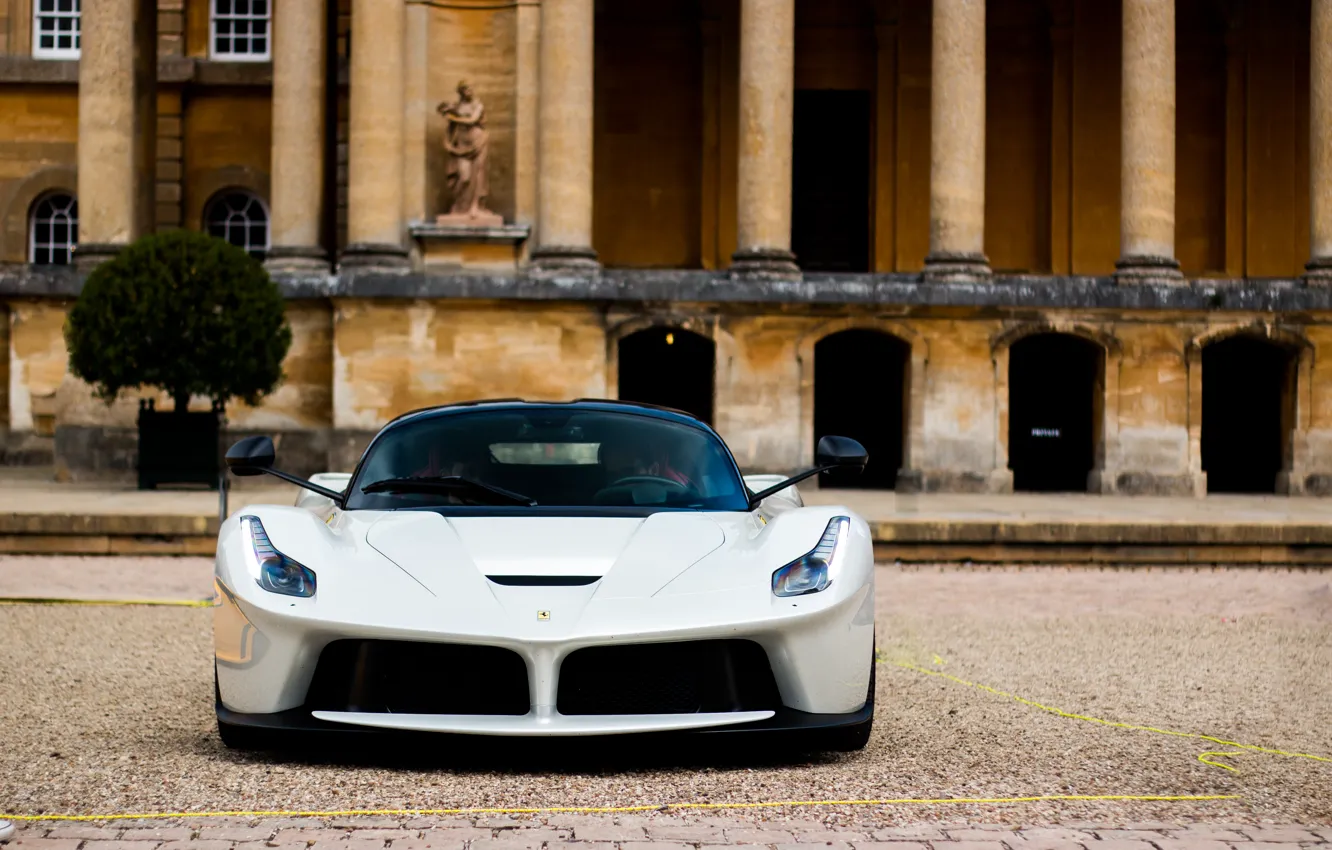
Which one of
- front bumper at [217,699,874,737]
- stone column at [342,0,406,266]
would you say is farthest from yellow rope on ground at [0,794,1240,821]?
Answer: stone column at [342,0,406,266]

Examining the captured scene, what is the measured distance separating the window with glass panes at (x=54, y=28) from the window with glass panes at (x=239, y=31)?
3.05 m

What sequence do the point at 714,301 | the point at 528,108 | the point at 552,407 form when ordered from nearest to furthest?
the point at 552,407
the point at 714,301
the point at 528,108

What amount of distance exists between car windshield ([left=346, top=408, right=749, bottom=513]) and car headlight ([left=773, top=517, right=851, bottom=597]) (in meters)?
0.73

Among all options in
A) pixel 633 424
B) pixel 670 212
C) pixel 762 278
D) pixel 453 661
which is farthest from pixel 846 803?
pixel 670 212

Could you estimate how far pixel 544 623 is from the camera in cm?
512

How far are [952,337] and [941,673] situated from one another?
17.6m

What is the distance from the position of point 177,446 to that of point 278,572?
17.7 m

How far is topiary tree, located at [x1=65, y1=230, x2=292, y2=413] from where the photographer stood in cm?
2162

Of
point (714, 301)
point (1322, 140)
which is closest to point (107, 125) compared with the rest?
point (714, 301)

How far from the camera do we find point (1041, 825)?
467 centimetres

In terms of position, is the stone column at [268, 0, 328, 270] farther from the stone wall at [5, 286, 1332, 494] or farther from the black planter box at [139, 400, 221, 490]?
the black planter box at [139, 400, 221, 490]

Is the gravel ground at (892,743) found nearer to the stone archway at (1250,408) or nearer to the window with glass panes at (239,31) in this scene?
the stone archway at (1250,408)

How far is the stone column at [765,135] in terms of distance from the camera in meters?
25.7

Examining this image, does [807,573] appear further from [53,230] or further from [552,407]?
[53,230]
